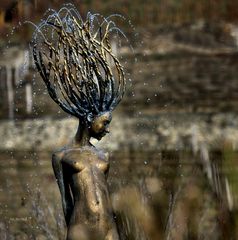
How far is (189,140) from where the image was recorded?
Result: 11422mm

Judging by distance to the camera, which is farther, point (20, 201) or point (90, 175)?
point (20, 201)

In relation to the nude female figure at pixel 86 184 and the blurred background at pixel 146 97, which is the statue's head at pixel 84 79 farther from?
the blurred background at pixel 146 97

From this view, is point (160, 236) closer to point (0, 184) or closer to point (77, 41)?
point (77, 41)

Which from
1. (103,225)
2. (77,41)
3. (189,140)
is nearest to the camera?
(103,225)

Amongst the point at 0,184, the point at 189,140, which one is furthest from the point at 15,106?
the point at 189,140

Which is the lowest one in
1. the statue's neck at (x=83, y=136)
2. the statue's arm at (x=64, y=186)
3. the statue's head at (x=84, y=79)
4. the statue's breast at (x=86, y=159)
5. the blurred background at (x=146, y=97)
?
the blurred background at (x=146, y=97)

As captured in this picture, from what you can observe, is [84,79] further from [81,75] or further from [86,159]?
[86,159]

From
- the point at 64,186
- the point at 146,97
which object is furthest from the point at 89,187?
the point at 146,97

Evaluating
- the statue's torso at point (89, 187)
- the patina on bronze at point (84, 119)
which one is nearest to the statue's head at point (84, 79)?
the patina on bronze at point (84, 119)

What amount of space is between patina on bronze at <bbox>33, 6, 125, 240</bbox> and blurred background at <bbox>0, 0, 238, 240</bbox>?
657 cm

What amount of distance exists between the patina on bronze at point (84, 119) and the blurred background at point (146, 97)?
6.57 m

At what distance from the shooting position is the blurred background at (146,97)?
11000 millimetres

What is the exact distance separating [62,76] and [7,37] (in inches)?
349

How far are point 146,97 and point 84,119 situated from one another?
8486 millimetres
